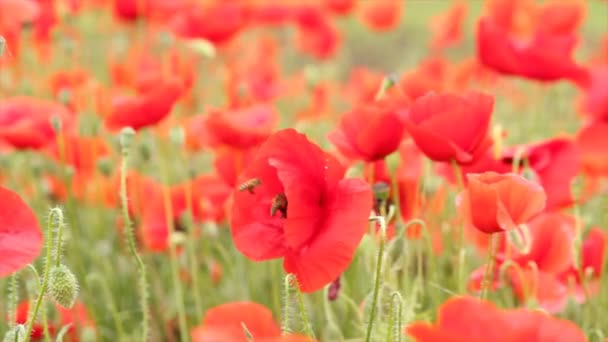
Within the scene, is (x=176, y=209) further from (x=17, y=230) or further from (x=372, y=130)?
(x=17, y=230)

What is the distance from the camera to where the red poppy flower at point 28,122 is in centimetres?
171

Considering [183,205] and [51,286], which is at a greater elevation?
[183,205]

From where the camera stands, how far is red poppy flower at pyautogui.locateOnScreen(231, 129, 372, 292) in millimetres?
972

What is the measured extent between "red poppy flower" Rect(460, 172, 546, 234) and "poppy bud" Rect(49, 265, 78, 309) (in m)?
0.45

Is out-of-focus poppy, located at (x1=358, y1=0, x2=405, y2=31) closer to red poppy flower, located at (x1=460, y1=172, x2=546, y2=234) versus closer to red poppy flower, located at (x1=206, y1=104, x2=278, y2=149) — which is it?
red poppy flower, located at (x1=206, y1=104, x2=278, y2=149)

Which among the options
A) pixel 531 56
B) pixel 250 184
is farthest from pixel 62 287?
pixel 531 56

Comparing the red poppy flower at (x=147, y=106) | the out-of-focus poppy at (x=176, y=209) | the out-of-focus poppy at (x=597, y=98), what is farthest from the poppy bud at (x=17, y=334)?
the out-of-focus poppy at (x=597, y=98)

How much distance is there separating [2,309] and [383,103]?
0.92 m

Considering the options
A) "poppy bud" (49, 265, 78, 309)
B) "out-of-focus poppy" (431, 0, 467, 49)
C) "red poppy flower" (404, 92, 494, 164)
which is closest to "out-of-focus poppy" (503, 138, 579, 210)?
"red poppy flower" (404, 92, 494, 164)

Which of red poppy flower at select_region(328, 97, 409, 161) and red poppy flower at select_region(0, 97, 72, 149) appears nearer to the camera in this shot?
red poppy flower at select_region(328, 97, 409, 161)

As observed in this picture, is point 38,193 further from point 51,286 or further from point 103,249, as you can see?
point 51,286

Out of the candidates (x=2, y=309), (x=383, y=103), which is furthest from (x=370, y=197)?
(x=2, y=309)

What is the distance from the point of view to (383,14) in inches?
139

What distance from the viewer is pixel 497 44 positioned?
5.77 ft
